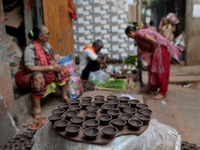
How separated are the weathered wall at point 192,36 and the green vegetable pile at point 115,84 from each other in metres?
3.85

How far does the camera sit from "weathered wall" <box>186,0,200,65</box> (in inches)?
287

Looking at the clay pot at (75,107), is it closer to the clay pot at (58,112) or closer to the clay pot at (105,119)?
the clay pot at (58,112)

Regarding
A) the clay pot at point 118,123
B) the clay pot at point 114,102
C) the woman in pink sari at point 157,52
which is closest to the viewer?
the clay pot at point 118,123

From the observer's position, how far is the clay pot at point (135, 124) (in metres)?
1.71

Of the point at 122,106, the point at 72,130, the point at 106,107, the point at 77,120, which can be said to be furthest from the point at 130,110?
the point at 72,130

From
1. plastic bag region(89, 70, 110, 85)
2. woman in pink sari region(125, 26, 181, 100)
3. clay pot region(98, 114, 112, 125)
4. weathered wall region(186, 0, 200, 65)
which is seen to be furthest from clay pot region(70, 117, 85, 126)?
weathered wall region(186, 0, 200, 65)

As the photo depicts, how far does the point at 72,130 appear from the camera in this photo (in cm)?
169

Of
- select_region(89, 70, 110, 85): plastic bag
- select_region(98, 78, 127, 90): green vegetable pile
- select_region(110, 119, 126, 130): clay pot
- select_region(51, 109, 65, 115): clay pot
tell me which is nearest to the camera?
select_region(110, 119, 126, 130): clay pot

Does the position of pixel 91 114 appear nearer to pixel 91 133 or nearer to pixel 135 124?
pixel 91 133

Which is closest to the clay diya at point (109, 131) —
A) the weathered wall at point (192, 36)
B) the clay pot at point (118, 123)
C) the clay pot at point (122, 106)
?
the clay pot at point (118, 123)

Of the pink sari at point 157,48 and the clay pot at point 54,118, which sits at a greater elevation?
the pink sari at point 157,48

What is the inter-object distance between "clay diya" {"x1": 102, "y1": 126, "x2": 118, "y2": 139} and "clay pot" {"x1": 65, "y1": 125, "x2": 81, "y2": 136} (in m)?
0.22

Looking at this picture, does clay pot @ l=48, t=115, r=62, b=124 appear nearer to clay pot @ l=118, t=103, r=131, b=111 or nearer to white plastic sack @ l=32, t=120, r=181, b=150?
white plastic sack @ l=32, t=120, r=181, b=150

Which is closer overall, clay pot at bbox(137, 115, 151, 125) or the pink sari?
clay pot at bbox(137, 115, 151, 125)
